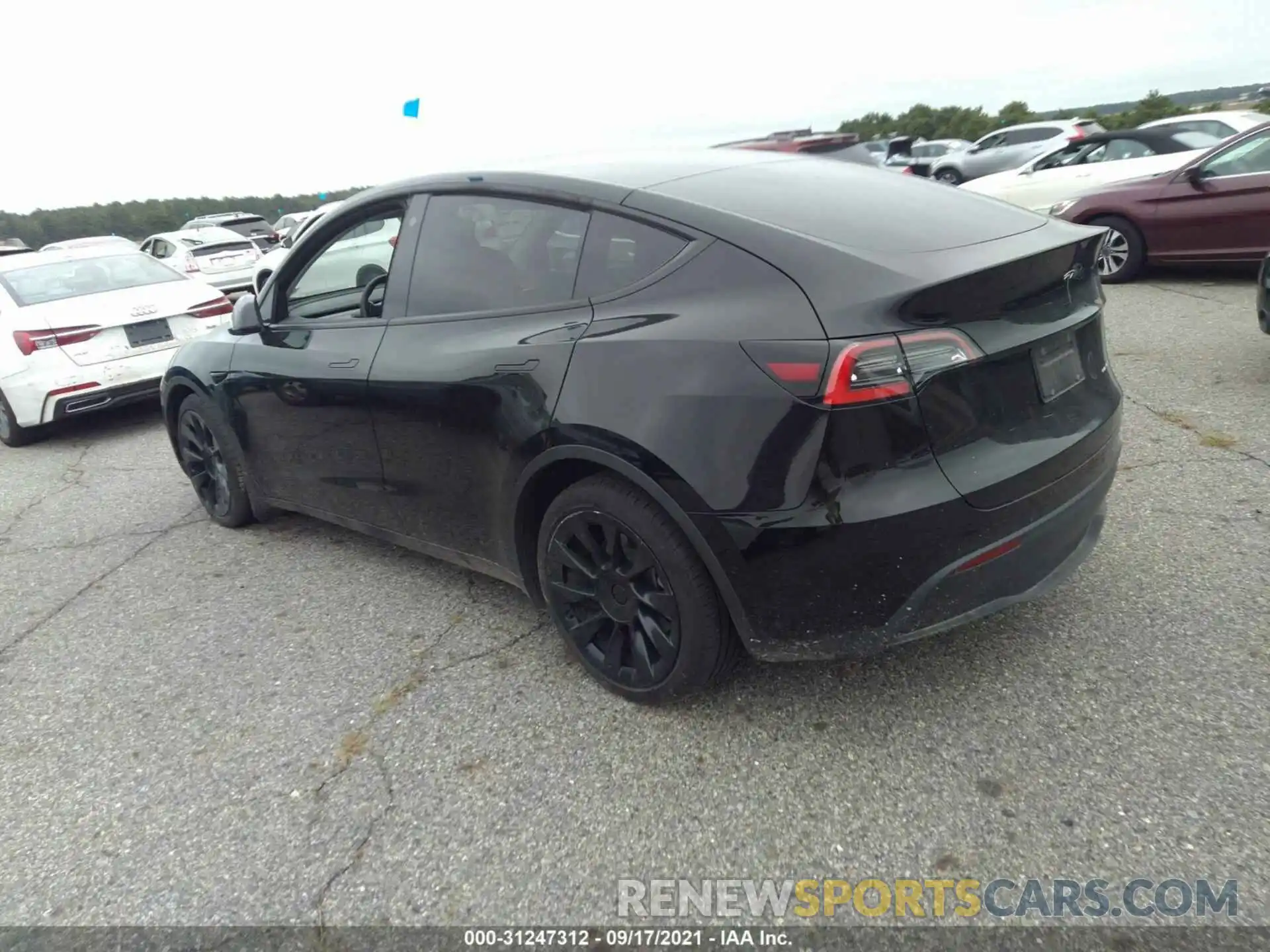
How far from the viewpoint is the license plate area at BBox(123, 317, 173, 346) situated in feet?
23.3

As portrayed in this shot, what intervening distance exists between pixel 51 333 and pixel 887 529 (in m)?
6.88

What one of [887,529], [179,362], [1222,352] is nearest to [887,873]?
[887,529]

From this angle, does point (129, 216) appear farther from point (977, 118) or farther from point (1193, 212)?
point (1193, 212)

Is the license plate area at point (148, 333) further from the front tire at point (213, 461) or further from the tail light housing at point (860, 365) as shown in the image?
the tail light housing at point (860, 365)

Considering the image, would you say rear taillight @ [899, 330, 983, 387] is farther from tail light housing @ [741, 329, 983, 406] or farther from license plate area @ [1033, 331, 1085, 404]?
license plate area @ [1033, 331, 1085, 404]

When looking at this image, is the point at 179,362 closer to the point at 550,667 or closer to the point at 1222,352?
the point at 550,667

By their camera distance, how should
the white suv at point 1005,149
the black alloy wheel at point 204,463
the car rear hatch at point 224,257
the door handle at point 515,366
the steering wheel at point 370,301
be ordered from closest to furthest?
the door handle at point 515,366, the steering wheel at point 370,301, the black alloy wheel at point 204,463, the car rear hatch at point 224,257, the white suv at point 1005,149

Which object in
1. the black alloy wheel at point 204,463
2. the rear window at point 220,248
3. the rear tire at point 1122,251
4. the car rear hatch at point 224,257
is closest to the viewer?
the black alloy wheel at point 204,463

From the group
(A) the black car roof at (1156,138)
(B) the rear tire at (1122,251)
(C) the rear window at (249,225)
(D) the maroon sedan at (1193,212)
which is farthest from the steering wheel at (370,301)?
(C) the rear window at (249,225)

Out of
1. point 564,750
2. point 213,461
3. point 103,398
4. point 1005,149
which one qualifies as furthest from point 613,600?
point 1005,149

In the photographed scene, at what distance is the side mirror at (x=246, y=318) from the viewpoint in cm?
409

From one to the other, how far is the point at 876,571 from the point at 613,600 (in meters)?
0.84

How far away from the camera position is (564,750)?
2.72 metres

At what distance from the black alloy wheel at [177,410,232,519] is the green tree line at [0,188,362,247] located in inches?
2178
